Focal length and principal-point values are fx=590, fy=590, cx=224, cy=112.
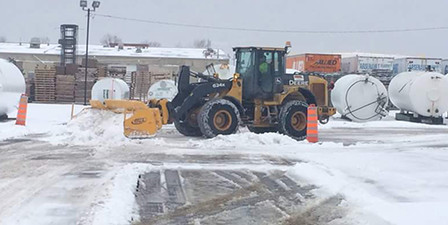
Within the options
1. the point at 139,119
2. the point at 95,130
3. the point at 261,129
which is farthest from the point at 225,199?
the point at 261,129

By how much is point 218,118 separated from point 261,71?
2.07 meters

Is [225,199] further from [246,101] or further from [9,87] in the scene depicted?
[9,87]

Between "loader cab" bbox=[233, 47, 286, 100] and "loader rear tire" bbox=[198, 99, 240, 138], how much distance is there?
3.60 ft

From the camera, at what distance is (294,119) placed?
710 inches

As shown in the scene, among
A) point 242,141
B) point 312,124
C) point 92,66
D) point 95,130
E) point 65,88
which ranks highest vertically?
point 92,66

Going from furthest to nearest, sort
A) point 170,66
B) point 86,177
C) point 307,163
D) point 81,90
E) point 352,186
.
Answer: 1. point 170,66
2. point 81,90
3. point 307,163
4. point 86,177
5. point 352,186

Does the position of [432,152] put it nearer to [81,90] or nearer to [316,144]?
[316,144]

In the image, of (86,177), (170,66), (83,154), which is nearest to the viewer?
(86,177)

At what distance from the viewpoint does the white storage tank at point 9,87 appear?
23.0 meters

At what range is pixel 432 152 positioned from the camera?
47.6ft

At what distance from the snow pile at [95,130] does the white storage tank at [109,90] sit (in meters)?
15.9

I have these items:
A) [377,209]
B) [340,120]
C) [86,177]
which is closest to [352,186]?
[377,209]

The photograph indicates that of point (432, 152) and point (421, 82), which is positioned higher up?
point (421, 82)

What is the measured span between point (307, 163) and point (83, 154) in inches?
198
